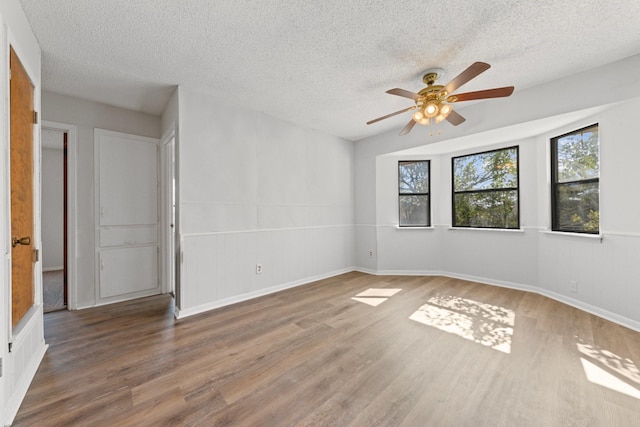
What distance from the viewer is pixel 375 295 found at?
382 centimetres

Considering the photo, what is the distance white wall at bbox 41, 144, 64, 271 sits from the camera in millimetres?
5539

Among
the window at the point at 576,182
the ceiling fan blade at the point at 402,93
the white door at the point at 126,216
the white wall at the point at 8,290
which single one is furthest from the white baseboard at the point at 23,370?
the window at the point at 576,182

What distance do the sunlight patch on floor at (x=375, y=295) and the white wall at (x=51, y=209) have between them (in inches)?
247

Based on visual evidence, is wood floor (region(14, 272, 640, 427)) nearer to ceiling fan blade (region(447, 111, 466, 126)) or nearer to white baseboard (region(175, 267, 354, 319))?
white baseboard (region(175, 267, 354, 319))

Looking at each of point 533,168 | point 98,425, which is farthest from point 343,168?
point 98,425

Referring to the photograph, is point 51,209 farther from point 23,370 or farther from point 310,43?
point 310,43

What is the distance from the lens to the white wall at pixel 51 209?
554 centimetres

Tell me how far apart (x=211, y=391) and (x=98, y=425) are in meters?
0.60

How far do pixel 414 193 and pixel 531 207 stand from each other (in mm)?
1806

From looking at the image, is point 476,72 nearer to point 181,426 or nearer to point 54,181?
point 181,426

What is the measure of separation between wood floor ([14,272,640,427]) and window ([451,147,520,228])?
1.60m

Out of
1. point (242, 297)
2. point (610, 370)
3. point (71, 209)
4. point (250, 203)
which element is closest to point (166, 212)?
point (71, 209)

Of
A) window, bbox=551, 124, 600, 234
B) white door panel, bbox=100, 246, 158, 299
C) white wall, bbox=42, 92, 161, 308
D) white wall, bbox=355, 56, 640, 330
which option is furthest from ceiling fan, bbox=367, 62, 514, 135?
white door panel, bbox=100, 246, 158, 299

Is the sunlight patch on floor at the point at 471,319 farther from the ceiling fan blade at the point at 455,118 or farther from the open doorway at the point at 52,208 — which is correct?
the open doorway at the point at 52,208
